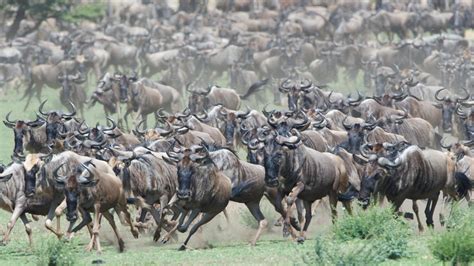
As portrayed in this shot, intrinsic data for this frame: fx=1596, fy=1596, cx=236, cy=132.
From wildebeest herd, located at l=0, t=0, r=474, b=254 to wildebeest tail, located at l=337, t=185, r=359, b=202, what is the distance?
0.06ft

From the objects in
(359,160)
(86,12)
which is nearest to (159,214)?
(359,160)

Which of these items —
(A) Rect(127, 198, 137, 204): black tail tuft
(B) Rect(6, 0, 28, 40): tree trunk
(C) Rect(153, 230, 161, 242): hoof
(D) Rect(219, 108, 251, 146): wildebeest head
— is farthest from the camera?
(B) Rect(6, 0, 28, 40): tree trunk

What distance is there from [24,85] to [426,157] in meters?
25.0

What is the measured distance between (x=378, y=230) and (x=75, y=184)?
3925 mm

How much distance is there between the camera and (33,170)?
20.9 metres

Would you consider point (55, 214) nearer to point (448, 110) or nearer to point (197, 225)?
point (197, 225)

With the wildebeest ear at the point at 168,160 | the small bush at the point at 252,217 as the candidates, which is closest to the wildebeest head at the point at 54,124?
the small bush at the point at 252,217

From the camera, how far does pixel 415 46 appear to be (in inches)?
1959

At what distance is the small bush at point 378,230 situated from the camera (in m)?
17.6

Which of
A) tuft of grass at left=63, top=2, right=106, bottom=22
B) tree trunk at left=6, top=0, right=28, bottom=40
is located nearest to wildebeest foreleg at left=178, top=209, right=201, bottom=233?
tree trunk at left=6, top=0, right=28, bottom=40

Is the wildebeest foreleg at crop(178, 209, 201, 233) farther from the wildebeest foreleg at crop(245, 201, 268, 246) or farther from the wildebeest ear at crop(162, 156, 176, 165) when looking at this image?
the wildebeest ear at crop(162, 156, 176, 165)

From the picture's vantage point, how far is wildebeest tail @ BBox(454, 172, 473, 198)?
2223 cm

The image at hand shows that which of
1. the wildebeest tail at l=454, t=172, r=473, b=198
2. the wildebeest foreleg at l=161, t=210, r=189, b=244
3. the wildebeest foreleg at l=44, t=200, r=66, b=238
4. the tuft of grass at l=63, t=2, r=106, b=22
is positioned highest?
the wildebeest foreleg at l=44, t=200, r=66, b=238

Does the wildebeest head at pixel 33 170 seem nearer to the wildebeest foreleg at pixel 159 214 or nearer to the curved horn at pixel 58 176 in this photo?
the curved horn at pixel 58 176
